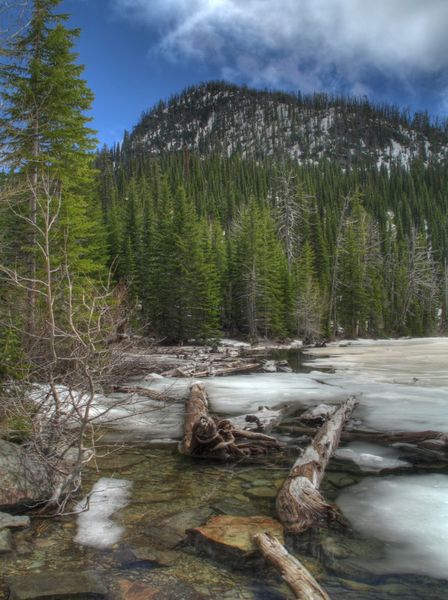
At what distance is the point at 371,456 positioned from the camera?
6.70 meters

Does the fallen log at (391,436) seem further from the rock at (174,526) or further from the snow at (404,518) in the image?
the rock at (174,526)

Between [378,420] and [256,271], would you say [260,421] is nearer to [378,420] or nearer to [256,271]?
[378,420]

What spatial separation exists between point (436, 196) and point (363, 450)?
122 meters

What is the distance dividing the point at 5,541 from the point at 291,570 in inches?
106

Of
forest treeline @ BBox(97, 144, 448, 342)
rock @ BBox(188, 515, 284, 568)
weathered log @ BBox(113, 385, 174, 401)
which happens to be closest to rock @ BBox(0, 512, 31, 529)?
rock @ BBox(188, 515, 284, 568)

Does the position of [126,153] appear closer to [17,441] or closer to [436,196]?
[436,196]

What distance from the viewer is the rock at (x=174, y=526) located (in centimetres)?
→ 427

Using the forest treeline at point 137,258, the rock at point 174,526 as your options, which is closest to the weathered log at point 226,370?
the forest treeline at point 137,258

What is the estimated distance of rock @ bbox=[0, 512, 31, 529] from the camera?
441 centimetres

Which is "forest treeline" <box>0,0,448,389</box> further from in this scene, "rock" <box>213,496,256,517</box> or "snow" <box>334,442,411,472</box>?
"snow" <box>334,442,411,472</box>

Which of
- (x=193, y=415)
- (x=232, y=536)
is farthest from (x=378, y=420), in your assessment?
(x=232, y=536)

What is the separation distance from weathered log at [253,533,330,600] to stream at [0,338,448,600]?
0.20 meters

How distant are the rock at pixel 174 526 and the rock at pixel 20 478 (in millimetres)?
1485

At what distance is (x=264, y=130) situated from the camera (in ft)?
650
